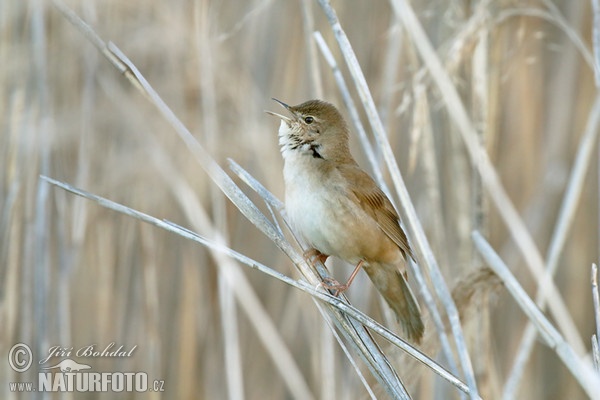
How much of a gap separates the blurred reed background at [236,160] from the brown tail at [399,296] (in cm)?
18

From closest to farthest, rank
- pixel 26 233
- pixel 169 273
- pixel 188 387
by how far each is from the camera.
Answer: pixel 26 233 < pixel 188 387 < pixel 169 273

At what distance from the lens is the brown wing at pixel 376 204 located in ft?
7.70

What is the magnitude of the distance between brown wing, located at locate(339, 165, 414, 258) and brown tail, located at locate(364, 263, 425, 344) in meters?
0.09

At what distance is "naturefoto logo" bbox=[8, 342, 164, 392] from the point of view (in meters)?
2.51

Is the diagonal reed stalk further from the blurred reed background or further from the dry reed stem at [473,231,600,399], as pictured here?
the blurred reed background

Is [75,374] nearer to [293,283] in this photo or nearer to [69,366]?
[69,366]

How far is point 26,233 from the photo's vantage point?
8.25ft

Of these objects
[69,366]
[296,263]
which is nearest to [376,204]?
[296,263]

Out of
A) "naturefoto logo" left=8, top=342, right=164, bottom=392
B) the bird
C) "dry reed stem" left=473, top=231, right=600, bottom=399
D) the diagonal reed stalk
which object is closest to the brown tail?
the bird

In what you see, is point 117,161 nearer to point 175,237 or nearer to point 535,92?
point 175,237

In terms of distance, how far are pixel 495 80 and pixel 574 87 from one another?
0.83 metres

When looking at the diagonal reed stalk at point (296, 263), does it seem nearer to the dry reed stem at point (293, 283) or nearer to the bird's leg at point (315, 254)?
the dry reed stem at point (293, 283)

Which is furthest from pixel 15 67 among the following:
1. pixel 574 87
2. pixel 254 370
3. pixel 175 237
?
pixel 574 87
